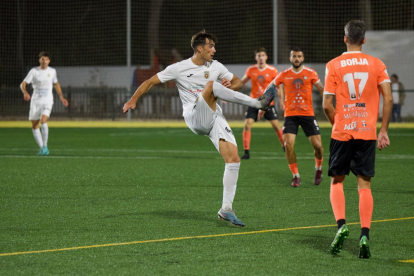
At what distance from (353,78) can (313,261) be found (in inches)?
61.5

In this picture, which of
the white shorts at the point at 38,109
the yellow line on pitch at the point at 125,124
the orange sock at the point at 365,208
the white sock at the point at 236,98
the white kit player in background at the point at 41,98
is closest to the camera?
the orange sock at the point at 365,208

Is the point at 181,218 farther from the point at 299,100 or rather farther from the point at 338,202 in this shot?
the point at 299,100

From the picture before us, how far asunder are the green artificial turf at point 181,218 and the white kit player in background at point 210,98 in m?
0.53

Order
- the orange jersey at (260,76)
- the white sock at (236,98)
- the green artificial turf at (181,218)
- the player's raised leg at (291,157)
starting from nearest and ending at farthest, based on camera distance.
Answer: the green artificial turf at (181,218)
the white sock at (236,98)
the player's raised leg at (291,157)
the orange jersey at (260,76)

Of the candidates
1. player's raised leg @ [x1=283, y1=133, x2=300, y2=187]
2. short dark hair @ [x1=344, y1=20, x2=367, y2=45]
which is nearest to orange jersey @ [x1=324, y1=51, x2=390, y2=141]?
short dark hair @ [x1=344, y1=20, x2=367, y2=45]

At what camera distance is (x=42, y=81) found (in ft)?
52.3

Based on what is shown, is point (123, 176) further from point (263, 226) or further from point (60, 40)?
point (60, 40)

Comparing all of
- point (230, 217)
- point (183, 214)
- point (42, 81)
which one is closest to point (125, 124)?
point (42, 81)

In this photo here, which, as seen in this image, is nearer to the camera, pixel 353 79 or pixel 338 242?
pixel 338 242

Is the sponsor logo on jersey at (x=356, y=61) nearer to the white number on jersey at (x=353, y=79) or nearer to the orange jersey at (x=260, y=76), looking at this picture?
the white number on jersey at (x=353, y=79)

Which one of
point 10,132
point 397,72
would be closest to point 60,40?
point 10,132

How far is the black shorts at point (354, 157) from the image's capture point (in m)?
5.79

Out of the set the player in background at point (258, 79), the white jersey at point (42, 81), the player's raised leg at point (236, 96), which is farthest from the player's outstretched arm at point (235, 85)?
the white jersey at point (42, 81)

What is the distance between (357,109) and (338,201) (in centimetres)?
81
